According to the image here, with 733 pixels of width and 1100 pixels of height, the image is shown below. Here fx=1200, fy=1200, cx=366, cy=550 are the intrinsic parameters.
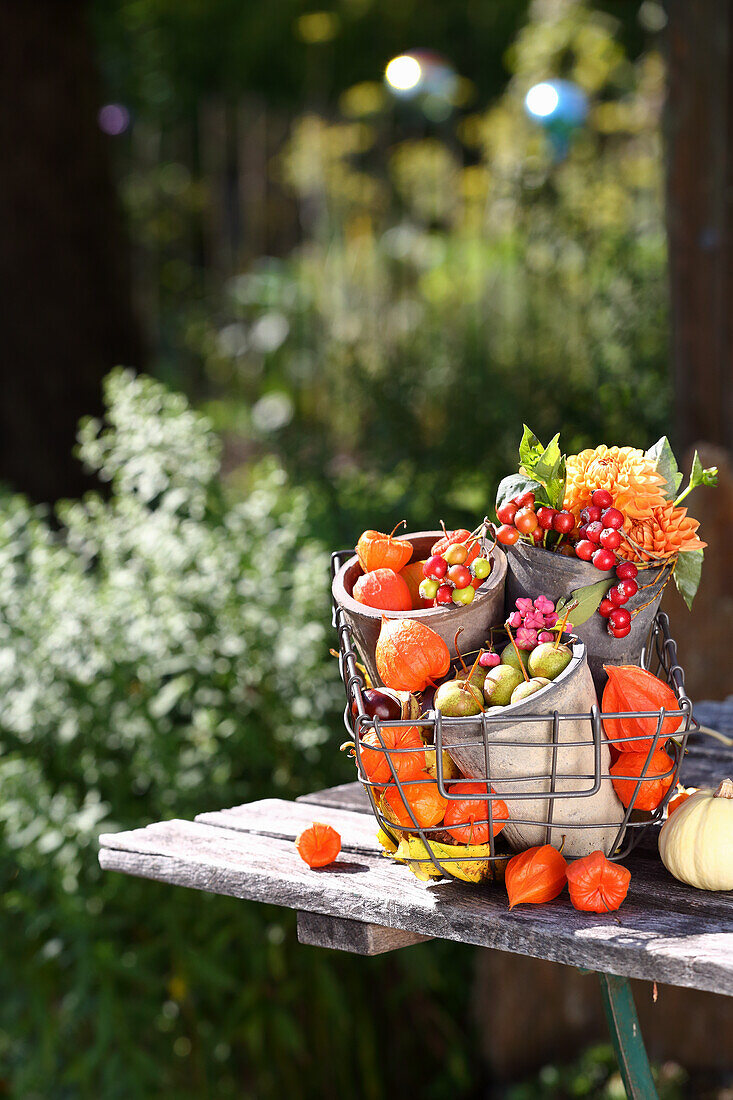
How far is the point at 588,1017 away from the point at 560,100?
107 inches

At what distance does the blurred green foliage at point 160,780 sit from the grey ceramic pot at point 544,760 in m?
1.10

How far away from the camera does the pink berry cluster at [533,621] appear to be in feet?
3.36

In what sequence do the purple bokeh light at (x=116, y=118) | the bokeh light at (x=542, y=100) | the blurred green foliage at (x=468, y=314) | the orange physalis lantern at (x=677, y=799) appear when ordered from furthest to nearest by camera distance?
1. the purple bokeh light at (x=116, y=118)
2. the bokeh light at (x=542, y=100)
3. the blurred green foliage at (x=468, y=314)
4. the orange physalis lantern at (x=677, y=799)

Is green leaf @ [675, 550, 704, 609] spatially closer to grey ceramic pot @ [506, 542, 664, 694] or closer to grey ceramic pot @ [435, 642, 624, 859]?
grey ceramic pot @ [506, 542, 664, 694]

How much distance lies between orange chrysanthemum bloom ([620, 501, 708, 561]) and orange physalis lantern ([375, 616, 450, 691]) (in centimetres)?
19

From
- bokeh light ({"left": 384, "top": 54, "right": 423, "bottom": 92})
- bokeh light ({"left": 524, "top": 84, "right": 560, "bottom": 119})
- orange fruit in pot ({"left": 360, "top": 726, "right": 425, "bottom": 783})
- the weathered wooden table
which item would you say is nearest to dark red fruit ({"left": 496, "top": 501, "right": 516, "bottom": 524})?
orange fruit in pot ({"left": 360, "top": 726, "right": 425, "bottom": 783})

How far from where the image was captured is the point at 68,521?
2.35 m

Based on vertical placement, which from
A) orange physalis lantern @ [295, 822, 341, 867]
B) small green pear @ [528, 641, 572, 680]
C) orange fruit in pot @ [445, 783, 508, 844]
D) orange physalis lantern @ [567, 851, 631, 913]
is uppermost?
small green pear @ [528, 641, 572, 680]

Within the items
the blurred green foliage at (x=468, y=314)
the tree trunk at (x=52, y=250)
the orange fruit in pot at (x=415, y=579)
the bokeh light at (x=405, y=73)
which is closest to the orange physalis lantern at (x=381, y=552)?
the orange fruit in pot at (x=415, y=579)

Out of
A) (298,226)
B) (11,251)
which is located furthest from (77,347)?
(298,226)

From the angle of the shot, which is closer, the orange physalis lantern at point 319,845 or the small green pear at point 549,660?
the small green pear at point 549,660

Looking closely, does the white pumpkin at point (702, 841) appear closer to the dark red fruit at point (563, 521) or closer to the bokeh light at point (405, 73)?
the dark red fruit at point (563, 521)

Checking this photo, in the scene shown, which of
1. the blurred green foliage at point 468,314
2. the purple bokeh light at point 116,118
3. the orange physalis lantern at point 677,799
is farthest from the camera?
the purple bokeh light at point 116,118

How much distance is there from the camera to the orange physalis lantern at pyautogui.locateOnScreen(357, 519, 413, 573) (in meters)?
1.12
